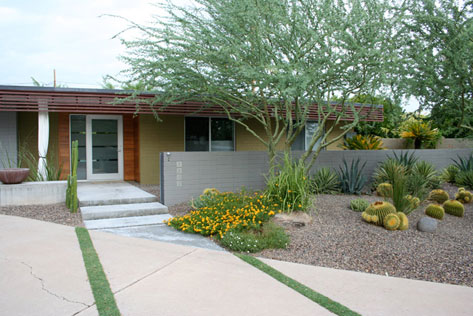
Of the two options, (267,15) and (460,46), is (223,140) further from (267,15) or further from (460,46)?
(460,46)

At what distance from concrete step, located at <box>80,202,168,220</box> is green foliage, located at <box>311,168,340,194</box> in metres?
4.17

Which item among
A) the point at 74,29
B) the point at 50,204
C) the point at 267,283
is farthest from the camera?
the point at 74,29

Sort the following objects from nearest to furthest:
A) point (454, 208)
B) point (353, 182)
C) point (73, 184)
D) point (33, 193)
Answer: point (73, 184), point (454, 208), point (33, 193), point (353, 182)

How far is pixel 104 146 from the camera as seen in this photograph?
40.5 feet

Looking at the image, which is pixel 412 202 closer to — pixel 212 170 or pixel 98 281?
pixel 212 170

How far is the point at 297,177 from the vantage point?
751cm


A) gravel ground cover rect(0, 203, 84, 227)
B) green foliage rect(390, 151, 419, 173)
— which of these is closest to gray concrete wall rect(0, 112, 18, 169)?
gravel ground cover rect(0, 203, 84, 227)

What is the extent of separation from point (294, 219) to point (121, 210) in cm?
357

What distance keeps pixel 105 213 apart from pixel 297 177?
3.92 m

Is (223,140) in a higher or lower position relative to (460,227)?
higher

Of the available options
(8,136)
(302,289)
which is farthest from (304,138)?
(302,289)

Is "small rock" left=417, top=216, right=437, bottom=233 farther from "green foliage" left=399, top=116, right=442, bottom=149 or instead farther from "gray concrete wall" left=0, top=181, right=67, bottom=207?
"green foliage" left=399, top=116, right=442, bottom=149

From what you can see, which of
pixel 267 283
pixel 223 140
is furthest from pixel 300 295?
pixel 223 140

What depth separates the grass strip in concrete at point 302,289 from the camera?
3.89m
